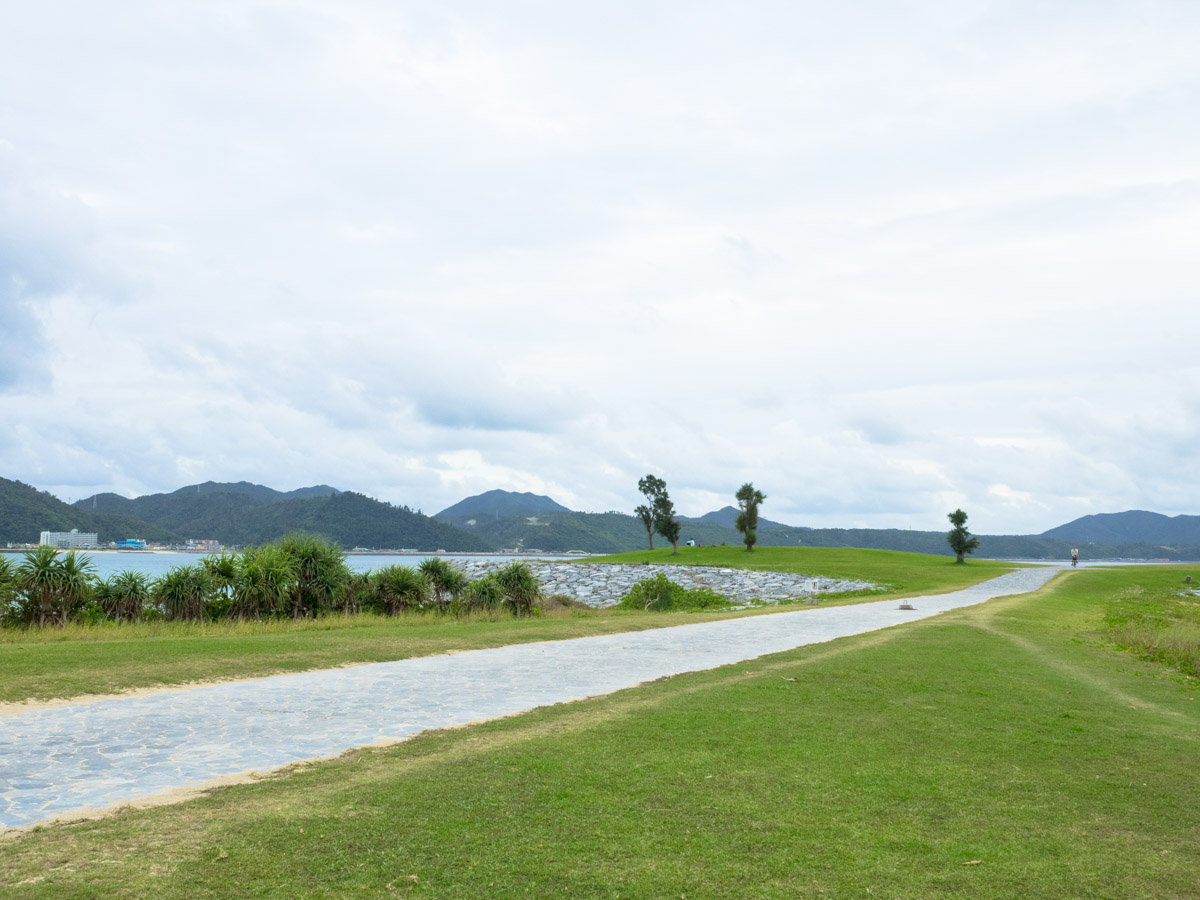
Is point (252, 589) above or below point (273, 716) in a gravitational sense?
above

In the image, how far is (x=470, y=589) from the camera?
30.7 metres

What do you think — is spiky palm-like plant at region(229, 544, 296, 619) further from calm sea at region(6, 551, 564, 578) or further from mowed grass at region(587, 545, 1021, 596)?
mowed grass at region(587, 545, 1021, 596)

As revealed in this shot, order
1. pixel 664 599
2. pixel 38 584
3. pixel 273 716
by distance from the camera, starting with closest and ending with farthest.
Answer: pixel 273 716 → pixel 38 584 → pixel 664 599

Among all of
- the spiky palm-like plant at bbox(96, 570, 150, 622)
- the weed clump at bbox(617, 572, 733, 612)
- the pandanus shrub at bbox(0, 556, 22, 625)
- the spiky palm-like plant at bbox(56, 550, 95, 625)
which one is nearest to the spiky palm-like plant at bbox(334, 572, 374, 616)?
the spiky palm-like plant at bbox(96, 570, 150, 622)

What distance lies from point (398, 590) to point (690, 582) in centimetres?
3714

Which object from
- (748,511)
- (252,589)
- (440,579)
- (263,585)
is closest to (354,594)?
(440,579)

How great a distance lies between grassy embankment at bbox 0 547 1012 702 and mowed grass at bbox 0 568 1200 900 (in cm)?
657

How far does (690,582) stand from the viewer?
62938 mm

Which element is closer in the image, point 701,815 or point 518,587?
point 701,815

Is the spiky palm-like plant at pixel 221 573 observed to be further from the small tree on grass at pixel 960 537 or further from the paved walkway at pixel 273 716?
the small tree on grass at pixel 960 537

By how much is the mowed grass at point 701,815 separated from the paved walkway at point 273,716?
2.80 ft

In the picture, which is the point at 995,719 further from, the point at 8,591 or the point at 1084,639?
the point at 8,591

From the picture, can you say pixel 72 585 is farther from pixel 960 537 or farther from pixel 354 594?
pixel 960 537

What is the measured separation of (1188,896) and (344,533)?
579 feet
